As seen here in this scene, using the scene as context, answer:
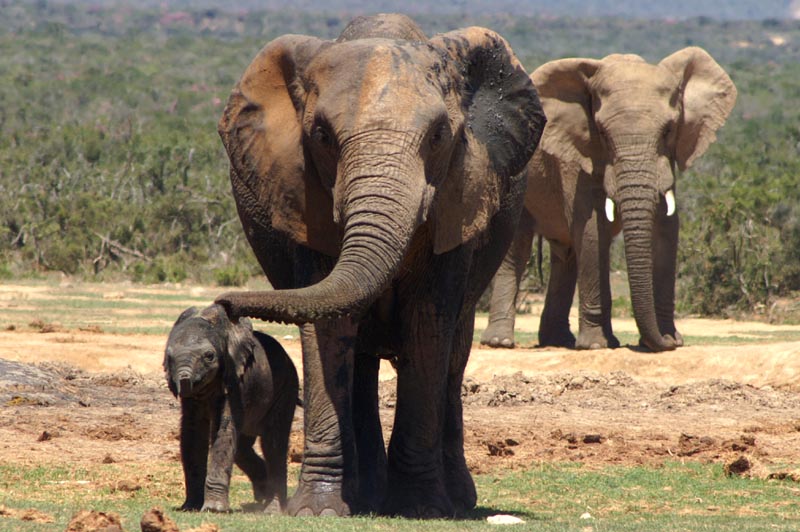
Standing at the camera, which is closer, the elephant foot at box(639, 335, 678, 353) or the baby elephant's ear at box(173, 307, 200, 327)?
the baby elephant's ear at box(173, 307, 200, 327)

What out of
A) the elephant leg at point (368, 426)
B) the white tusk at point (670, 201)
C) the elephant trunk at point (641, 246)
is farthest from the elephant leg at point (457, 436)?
the white tusk at point (670, 201)

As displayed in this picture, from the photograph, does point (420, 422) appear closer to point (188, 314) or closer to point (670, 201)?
point (188, 314)

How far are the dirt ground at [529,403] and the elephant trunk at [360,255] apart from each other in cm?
357

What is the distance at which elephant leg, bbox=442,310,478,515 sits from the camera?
8242 millimetres

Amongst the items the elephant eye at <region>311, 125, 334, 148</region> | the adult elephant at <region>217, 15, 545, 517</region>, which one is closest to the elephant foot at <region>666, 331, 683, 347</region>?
the adult elephant at <region>217, 15, 545, 517</region>

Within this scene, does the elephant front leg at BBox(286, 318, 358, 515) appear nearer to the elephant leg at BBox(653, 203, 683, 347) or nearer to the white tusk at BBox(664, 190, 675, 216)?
the white tusk at BBox(664, 190, 675, 216)

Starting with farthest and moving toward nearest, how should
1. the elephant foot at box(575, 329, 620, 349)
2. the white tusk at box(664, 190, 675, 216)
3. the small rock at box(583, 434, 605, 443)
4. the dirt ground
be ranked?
the elephant foot at box(575, 329, 620, 349) → the white tusk at box(664, 190, 675, 216) → the small rock at box(583, 434, 605, 443) → the dirt ground

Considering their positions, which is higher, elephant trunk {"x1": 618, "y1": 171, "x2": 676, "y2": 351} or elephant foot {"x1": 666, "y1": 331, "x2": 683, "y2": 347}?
elephant trunk {"x1": 618, "y1": 171, "x2": 676, "y2": 351}

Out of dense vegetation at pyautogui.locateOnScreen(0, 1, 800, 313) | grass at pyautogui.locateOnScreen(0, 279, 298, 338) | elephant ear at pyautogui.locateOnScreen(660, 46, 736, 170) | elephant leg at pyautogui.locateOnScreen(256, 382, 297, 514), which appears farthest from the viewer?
dense vegetation at pyautogui.locateOnScreen(0, 1, 800, 313)

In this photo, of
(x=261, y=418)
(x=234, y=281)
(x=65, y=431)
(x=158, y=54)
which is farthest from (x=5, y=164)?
(x=158, y=54)

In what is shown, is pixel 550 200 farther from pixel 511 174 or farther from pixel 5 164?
A: pixel 5 164

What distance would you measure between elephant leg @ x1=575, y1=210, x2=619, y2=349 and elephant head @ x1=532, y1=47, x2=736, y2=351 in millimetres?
472

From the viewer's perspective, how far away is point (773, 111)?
231 ft

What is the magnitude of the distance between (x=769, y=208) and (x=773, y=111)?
48350mm
